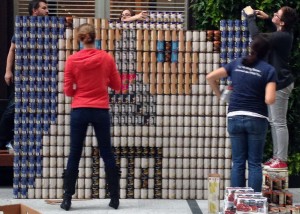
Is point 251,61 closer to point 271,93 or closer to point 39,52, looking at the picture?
point 271,93

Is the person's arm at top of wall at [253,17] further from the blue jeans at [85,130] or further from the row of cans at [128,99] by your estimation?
the blue jeans at [85,130]

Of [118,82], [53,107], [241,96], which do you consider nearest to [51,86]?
[53,107]

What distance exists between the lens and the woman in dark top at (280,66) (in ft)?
30.8

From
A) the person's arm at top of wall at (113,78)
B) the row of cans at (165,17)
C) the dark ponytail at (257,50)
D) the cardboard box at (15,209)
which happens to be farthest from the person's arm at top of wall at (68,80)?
the cardboard box at (15,209)

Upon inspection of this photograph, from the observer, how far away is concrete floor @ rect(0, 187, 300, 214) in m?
8.99

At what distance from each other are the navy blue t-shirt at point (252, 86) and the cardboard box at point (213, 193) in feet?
2.42

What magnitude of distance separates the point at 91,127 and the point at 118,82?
96 centimetres

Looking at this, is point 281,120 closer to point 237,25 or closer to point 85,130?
point 237,25

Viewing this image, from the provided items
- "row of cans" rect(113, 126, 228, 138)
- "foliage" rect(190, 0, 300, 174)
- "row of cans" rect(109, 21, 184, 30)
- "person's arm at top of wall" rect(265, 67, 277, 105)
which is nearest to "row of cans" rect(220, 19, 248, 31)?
"row of cans" rect(109, 21, 184, 30)

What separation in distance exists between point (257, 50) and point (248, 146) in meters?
0.94

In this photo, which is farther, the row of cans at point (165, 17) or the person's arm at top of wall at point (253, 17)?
the row of cans at point (165, 17)

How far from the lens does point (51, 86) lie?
9.56 metres

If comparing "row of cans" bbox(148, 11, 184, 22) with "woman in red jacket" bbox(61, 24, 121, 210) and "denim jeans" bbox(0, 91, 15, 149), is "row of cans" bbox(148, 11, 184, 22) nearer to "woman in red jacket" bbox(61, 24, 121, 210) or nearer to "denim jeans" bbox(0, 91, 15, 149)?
"woman in red jacket" bbox(61, 24, 121, 210)

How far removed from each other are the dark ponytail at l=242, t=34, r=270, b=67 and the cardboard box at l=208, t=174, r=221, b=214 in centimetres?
118
